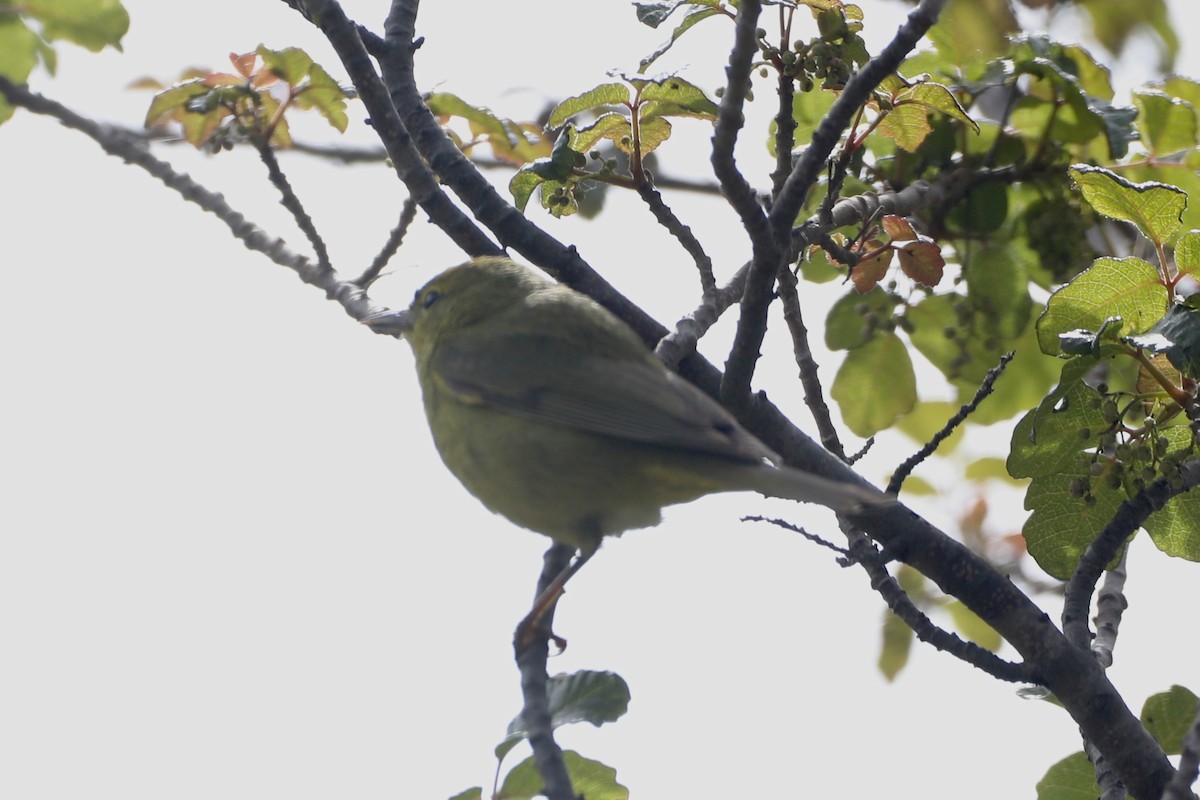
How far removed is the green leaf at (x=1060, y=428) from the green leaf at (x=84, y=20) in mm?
3152

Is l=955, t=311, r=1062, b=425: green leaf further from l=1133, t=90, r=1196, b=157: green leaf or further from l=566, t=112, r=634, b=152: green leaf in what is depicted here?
l=566, t=112, r=634, b=152: green leaf

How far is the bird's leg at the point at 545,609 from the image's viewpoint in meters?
3.29

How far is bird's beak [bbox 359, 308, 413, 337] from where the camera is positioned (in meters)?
4.23

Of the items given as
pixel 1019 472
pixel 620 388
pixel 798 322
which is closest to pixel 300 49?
pixel 620 388

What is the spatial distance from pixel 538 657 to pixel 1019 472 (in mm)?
1396

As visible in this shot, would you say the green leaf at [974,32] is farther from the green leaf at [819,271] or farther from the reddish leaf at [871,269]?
the reddish leaf at [871,269]

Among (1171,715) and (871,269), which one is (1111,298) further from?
(1171,715)

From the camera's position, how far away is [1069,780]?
11.2 feet

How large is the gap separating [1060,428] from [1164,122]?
61.2 inches

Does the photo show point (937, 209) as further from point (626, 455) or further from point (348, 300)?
point (348, 300)

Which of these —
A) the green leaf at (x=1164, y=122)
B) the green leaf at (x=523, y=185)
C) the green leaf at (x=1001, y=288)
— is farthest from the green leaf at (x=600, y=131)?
the green leaf at (x=1164, y=122)

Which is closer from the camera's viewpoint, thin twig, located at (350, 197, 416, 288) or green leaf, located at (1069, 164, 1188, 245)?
green leaf, located at (1069, 164, 1188, 245)

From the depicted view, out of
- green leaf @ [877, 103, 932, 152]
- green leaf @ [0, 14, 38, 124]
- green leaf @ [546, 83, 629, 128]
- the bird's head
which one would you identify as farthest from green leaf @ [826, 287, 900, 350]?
green leaf @ [0, 14, 38, 124]

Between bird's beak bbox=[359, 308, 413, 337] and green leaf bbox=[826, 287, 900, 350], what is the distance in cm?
160
